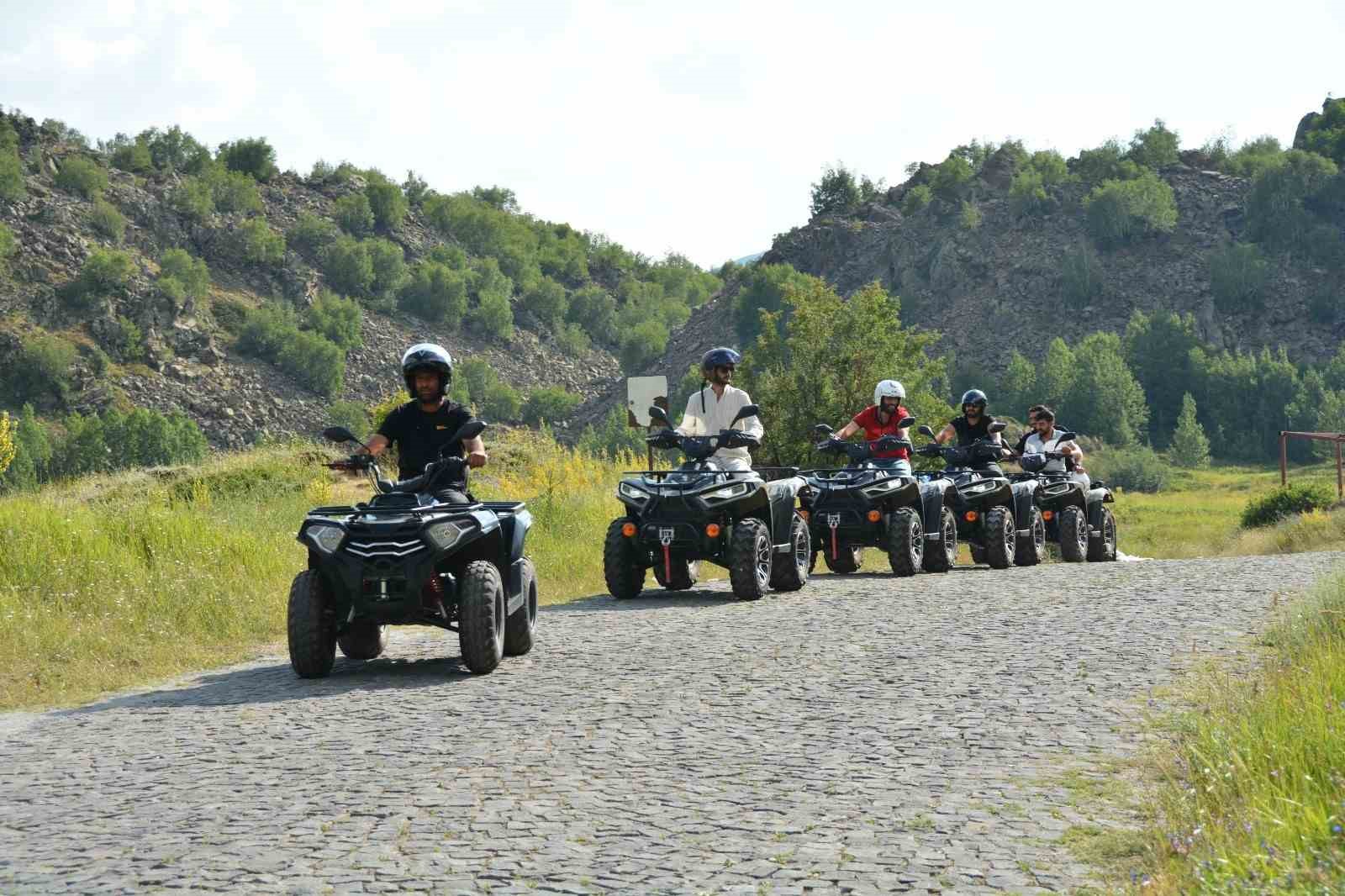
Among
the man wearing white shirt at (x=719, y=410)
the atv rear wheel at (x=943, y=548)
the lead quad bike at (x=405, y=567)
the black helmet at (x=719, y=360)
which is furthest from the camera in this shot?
the atv rear wheel at (x=943, y=548)

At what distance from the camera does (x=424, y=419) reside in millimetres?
10977

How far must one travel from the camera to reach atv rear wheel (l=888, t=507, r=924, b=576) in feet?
57.1

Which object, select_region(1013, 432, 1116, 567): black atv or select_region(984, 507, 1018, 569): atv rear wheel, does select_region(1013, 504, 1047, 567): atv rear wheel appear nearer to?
select_region(1013, 432, 1116, 567): black atv

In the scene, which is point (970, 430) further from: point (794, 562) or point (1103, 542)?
point (794, 562)

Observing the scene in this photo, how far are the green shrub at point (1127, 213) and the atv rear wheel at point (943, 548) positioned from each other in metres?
133

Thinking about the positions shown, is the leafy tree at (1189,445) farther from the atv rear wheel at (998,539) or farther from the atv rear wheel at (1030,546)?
the atv rear wheel at (998,539)

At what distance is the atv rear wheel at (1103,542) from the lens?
22.4 m

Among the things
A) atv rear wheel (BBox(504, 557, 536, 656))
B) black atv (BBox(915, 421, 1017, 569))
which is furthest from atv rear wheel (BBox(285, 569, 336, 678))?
black atv (BBox(915, 421, 1017, 569))

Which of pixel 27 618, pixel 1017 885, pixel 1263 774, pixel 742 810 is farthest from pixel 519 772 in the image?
pixel 27 618

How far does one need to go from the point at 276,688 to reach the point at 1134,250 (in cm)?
14509

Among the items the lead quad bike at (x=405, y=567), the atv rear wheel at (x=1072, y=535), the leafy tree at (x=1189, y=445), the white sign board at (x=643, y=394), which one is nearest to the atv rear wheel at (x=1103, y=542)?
the atv rear wheel at (x=1072, y=535)

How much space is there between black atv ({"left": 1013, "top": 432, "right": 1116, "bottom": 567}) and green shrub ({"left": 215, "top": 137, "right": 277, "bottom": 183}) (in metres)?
176

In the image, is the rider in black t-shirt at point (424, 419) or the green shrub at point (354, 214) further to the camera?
the green shrub at point (354, 214)

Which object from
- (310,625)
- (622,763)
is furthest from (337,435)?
(622,763)
